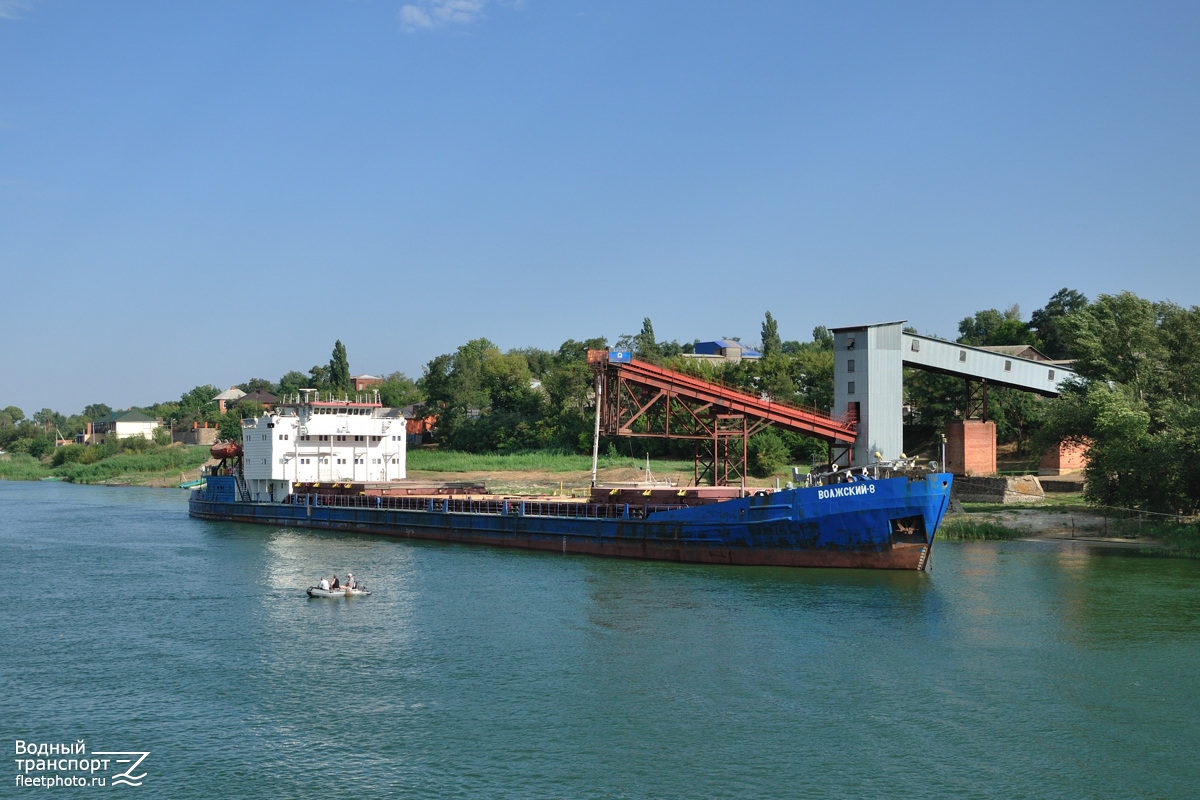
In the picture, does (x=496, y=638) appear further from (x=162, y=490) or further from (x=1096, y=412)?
(x=162, y=490)

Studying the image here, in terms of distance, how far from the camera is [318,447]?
5797 centimetres

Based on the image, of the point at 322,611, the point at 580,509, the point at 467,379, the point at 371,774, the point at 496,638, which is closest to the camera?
the point at 371,774

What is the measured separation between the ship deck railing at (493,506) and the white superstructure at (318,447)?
2028 millimetres

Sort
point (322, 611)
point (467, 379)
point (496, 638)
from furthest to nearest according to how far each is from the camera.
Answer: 1. point (467, 379)
2. point (322, 611)
3. point (496, 638)

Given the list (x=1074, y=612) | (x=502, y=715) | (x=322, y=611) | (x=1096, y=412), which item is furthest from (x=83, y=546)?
(x=1096, y=412)

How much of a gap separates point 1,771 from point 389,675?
8.18 meters

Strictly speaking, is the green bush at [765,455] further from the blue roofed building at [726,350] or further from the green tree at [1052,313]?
the blue roofed building at [726,350]

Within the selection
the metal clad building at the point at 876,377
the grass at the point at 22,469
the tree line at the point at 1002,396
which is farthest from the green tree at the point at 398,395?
the metal clad building at the point at 876,377

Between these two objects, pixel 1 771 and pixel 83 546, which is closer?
pixel 1 771

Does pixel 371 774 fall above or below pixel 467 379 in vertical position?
below

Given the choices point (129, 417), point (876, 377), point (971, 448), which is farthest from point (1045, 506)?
point (129, 417)

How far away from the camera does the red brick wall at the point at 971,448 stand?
181 feet

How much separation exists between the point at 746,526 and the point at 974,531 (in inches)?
606

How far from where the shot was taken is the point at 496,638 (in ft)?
88.7
